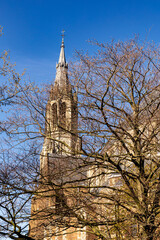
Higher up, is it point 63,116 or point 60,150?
point 63,116

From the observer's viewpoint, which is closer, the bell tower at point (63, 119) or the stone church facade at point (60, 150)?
the stone church facade at point (60, 150)

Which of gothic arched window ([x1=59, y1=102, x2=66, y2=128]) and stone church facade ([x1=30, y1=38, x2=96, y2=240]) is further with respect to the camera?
gothic arched window ([x1=59, y1=102, x2=66, y2=128])

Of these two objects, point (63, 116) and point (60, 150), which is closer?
point (63, 116)

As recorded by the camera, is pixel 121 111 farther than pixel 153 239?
Yes

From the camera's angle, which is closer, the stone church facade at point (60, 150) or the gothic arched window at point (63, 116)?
the stone church facade at point (60, 150)

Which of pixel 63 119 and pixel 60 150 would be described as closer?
pixel 63 119

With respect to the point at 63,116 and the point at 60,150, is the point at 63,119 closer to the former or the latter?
the point at 63,116

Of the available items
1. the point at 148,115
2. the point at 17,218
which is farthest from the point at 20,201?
the point at 148,115

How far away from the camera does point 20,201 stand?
7.58 meters

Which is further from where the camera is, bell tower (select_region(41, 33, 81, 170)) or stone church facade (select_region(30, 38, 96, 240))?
bell tower (select_region(41, 33, 81, 170))

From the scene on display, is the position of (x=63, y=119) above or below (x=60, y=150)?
above

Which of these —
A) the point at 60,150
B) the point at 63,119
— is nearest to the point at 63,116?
the point at 63,119

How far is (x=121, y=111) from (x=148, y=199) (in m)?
2.30

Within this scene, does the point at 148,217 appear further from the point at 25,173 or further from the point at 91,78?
the point at 91,78
